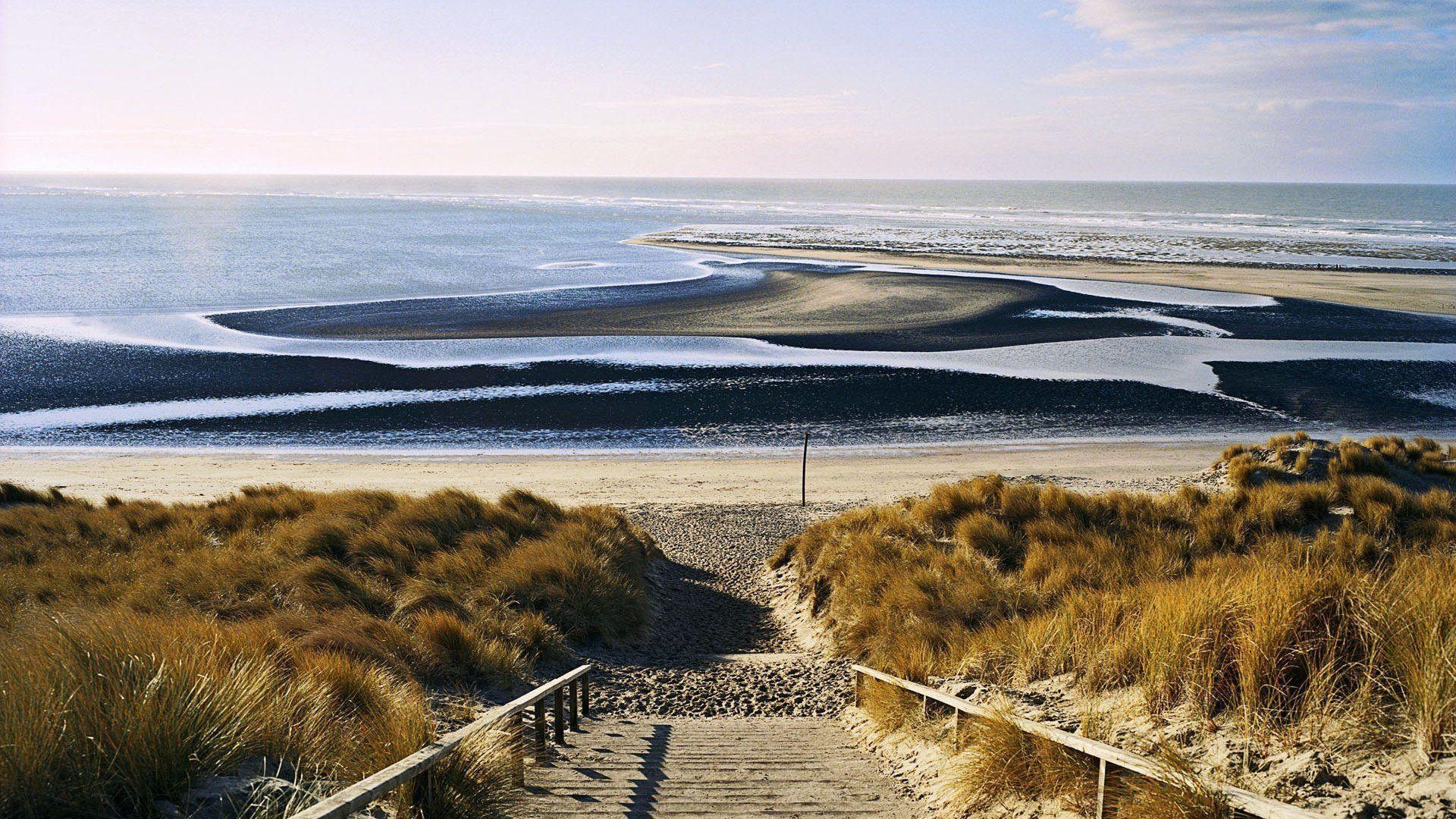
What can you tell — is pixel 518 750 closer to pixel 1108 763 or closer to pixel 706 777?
pixel 706 777

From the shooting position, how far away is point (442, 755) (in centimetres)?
413

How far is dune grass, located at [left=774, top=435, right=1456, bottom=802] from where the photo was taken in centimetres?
456

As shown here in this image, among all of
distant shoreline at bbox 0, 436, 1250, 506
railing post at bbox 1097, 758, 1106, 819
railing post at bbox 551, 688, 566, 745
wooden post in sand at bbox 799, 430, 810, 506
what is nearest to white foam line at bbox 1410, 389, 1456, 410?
distant shoreline at bbox 0, 436, 1250, 506

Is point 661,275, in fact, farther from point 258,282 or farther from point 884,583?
point 884,583

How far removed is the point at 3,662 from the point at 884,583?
929 cm

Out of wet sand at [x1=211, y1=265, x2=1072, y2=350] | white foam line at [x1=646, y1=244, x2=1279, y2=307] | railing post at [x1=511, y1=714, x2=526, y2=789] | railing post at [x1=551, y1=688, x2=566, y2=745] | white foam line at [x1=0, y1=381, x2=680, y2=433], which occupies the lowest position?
white foam line at [x1=0, y1=381, x2=680, y2=433]

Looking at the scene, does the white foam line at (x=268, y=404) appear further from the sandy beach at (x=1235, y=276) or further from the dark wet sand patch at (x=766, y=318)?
the sandy beach at (x=1235, y=276)

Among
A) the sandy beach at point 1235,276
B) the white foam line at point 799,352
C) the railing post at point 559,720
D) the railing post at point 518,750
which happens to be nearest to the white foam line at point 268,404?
the white foam line at point 799,352

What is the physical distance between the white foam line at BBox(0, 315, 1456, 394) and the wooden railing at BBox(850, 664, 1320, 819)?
2889cm

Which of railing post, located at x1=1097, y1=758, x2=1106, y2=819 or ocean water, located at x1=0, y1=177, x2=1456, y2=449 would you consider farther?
ocean water, located at x1=0, y1=177, x2=1456, y2=449

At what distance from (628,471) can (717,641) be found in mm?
11144

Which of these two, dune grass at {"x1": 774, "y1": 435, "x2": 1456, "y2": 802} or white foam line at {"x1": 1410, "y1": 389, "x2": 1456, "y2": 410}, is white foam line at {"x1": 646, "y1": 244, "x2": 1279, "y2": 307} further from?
dune grass at {"x1": 774, "y1": 435, "x2": 1456, "y2": 802}

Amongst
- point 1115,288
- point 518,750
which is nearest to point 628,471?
point 518,750

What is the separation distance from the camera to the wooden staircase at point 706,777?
17.4ft
